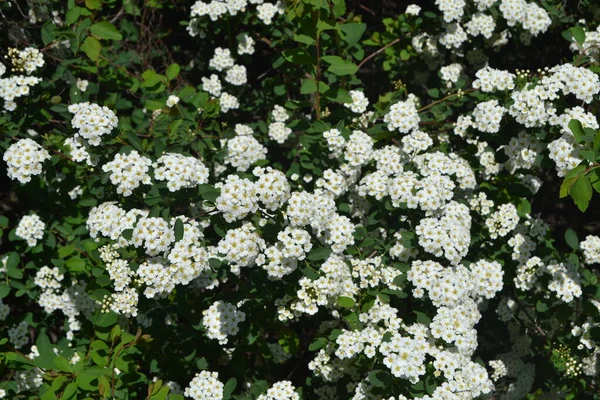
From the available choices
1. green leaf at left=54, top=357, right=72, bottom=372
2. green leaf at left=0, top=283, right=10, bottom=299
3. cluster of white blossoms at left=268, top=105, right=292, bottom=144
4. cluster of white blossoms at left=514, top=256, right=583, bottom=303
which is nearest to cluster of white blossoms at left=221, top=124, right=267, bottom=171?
cluster of white blossoms at left=268, top=105, right=292, bottom=144

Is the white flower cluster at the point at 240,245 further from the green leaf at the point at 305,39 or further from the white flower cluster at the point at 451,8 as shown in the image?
the white flower cluster at the point at 451,8

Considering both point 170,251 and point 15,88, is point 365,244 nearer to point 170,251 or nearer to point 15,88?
point 170,251

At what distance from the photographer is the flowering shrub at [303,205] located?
324 centimetres

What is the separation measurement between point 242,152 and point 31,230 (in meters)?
1.50

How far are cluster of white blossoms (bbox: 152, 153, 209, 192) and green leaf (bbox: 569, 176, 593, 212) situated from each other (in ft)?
5.85

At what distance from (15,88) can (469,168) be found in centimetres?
279

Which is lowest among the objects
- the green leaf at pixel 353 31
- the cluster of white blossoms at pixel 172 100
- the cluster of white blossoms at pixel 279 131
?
the cluster of white blossoms at pixel 279 131

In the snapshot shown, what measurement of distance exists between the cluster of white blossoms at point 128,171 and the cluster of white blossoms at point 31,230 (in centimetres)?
117

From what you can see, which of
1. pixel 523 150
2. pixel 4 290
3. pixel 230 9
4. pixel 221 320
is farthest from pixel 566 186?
pixel 4 290

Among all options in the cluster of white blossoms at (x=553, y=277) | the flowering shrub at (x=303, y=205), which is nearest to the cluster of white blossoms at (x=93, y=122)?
the flowering shrub at (x=303, y=205)

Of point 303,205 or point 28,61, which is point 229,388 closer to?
point 303,205

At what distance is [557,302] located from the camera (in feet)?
13.2

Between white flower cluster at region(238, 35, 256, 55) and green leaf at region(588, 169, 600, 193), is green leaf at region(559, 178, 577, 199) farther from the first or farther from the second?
white flower cluster at region(238, 35, 256, 55)

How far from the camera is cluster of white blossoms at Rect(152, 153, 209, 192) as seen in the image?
3.18 metres
